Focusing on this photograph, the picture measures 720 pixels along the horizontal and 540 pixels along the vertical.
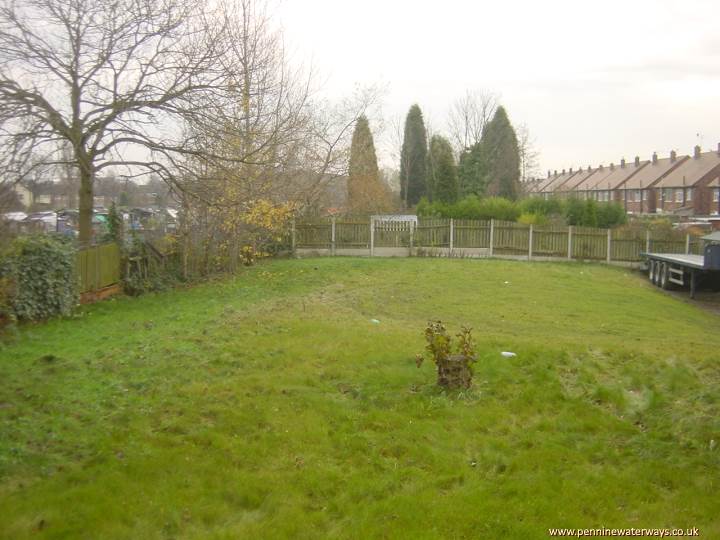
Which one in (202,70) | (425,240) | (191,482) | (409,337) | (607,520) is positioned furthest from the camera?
(425,240)

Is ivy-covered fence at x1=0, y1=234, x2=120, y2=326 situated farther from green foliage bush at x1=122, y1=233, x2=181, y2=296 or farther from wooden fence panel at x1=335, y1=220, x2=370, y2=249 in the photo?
wooden fence panel at x1=335, y1=220, x2=370, y2=249

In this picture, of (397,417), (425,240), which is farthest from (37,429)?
(425,240)

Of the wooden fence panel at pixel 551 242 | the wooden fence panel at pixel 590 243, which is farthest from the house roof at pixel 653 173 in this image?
the wooden fence panel at pixel 551 242

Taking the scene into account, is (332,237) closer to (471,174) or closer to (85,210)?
(85,210)

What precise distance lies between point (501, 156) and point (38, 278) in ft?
159

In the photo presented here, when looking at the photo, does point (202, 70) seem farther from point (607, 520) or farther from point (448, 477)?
point (607, 520)

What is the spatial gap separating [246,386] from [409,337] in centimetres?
356

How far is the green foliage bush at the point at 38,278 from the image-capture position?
436 inches

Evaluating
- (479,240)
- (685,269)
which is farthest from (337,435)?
(479,240)

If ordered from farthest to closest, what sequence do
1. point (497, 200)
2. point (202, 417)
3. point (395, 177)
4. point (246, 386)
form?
point (395, 177)
point (497, 200)
point (246, 386)
point (202, 417)

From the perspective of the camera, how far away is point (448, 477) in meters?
5.21

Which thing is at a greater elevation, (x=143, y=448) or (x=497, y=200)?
(x=497, y=200)

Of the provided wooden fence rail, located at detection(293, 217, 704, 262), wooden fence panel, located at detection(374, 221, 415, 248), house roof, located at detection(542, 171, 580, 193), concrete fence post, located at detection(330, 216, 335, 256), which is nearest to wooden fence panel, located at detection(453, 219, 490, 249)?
wooden fence rail, located at detection(293, 217, 704, 262)

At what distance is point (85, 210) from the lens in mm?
14930
